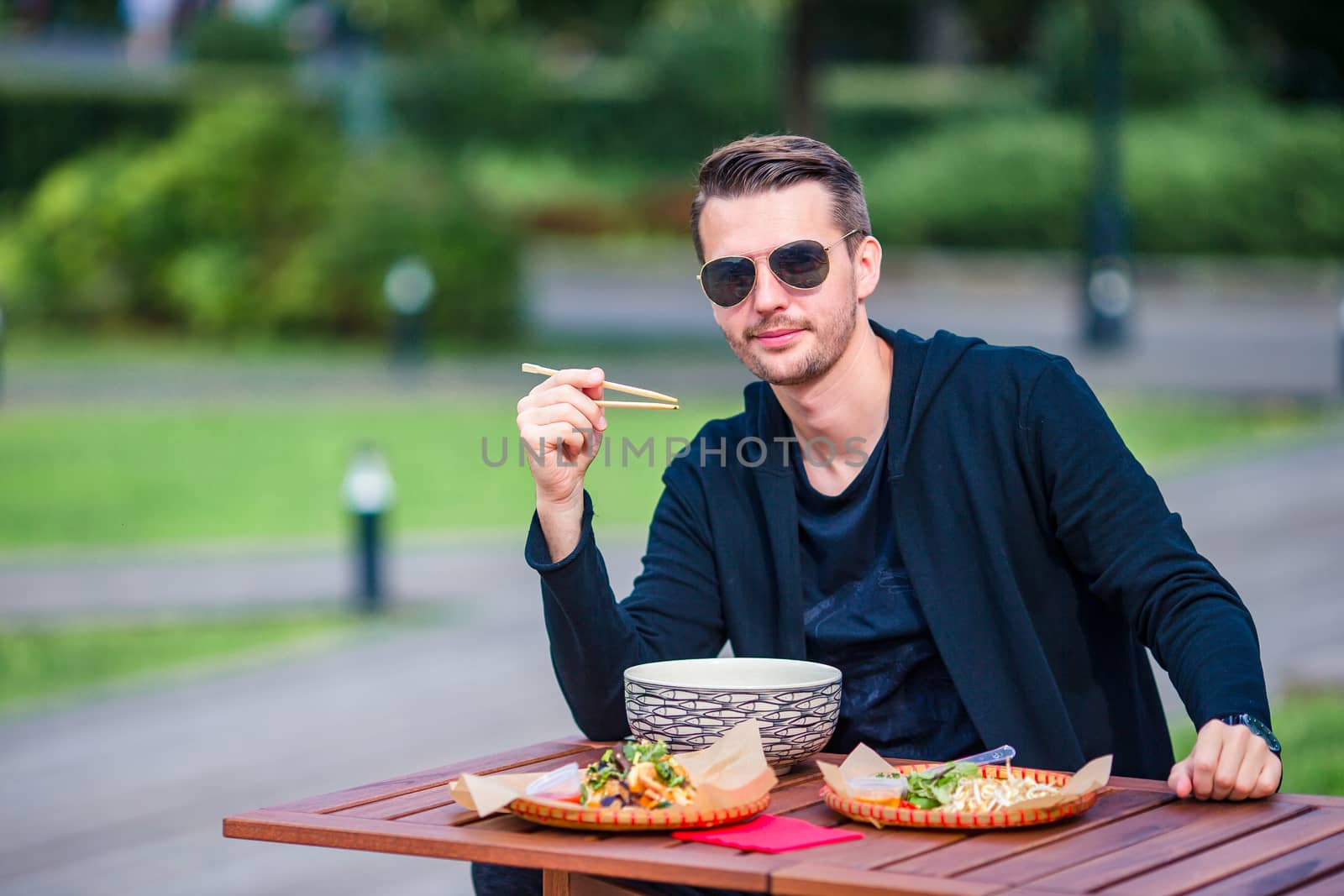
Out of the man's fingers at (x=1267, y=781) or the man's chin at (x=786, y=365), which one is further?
the man's chin at (x=786, y=365)

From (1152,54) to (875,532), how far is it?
29713 mm

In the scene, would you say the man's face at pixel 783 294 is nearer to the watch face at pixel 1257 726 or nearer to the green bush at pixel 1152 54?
the watch face at pixel 1257 726

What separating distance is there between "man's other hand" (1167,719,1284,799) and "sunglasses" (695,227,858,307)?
3.26 ft

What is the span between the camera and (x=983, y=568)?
297cm

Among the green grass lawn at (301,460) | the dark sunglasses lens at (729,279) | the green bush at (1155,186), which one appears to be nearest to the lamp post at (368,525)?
the green grass lawn at (301,460)

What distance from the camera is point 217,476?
39.9 feet

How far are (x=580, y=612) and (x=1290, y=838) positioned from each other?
1.13 m

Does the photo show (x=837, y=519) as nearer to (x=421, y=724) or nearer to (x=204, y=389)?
(x=421, y=724)

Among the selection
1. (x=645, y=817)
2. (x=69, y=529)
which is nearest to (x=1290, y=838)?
(x=645, y=817)

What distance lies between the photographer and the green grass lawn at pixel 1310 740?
17.1 feet

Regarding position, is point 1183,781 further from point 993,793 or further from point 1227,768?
point 993,793

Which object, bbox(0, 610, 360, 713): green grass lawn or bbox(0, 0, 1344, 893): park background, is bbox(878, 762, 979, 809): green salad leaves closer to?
bbox(0, 0, 1344, 893): park background

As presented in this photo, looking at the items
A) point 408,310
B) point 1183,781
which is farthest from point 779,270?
point 408,310

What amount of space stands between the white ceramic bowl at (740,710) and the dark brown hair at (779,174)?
2.60ft
